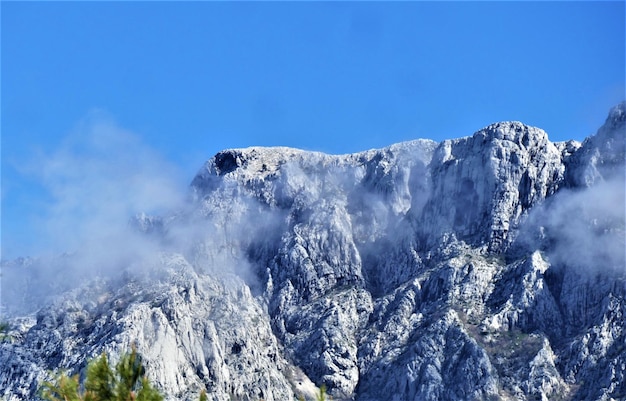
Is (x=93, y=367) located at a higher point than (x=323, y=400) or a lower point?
higher

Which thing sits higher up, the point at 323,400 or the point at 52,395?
the point at 52,395

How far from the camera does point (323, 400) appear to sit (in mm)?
64562

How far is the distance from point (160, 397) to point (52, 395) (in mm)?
6693

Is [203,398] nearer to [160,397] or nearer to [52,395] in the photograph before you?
Result: [160,397]

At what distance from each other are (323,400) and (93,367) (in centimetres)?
1447

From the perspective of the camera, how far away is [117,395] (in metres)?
66.8

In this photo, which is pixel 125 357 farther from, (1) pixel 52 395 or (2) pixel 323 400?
(2) pixel 323 400

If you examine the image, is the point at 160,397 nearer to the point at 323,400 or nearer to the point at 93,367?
the point at 93,367

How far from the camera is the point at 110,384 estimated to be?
67750 millimetres

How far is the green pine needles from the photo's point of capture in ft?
215

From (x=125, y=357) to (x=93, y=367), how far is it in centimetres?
204

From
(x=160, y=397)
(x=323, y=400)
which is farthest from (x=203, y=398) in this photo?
(x=323, y=400)

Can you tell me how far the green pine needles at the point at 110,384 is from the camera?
2584 inches

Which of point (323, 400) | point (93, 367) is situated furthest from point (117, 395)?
point (323, 400)
